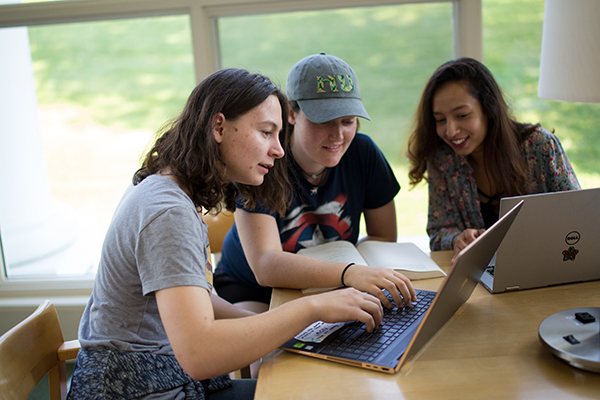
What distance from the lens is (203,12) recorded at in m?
2.17

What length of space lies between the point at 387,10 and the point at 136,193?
5.43 ft

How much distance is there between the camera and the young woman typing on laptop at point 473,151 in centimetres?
157

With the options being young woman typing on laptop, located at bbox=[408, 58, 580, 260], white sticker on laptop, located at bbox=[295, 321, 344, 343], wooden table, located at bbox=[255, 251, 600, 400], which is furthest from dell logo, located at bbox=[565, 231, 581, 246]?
white sticker on laptop, located at bbox=[295, 321, 344, 343]

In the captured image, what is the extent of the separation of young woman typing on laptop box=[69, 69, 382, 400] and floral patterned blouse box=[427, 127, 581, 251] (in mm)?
727

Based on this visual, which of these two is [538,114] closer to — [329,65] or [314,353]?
[329,65]

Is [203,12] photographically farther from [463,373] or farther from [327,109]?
[463,373]

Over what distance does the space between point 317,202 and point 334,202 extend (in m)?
0.06

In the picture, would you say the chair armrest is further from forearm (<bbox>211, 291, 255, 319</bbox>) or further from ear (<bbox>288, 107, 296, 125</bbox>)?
ear (<bbox>288, 107, 296, 125</bbox>)

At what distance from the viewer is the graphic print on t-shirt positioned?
1.47m

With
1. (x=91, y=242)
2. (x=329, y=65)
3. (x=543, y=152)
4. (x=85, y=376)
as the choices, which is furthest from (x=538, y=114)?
(x=91, y=242)

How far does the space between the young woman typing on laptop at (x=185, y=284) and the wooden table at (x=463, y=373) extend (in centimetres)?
8

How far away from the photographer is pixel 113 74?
234 centimetres

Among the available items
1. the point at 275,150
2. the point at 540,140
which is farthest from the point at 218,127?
the point at 540,140

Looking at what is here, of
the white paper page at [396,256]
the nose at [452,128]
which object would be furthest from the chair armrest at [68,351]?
the nose at [452,128]
